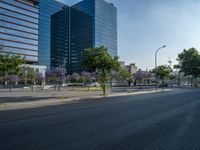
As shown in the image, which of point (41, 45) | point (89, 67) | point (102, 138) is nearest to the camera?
point (102, 138)

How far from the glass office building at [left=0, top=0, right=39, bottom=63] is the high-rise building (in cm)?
918

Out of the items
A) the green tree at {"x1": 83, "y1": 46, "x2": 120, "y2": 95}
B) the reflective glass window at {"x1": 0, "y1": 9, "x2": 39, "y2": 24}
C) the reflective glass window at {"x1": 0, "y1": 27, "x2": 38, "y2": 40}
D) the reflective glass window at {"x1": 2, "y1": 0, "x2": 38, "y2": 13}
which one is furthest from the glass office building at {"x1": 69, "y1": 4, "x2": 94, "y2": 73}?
the green tree at {"x1": 83, "y1": 46, "x2": 120, "y2": 95}

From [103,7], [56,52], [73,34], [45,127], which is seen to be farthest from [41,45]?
[45,127]

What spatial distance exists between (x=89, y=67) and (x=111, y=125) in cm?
2102

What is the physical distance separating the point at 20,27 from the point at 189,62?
80.2 meters

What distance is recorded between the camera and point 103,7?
12769cm

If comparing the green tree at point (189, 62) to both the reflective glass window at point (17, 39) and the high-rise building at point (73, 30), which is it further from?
the reflective glass window at point (17, 39)

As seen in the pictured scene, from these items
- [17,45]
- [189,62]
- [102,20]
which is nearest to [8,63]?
[189,62]

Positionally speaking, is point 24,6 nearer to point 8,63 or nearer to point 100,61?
point 100,61

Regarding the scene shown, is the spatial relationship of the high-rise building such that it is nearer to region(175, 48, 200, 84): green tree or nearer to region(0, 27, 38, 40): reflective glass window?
region(0, 27, 38, 40): reflective glass window

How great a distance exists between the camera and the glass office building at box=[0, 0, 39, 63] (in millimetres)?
97688

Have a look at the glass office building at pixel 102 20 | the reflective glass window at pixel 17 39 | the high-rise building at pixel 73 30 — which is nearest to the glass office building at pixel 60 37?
the high-rise building at pixel 73 30

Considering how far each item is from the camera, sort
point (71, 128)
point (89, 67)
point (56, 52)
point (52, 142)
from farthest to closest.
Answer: point (56, 52) < point (89, 67) < point (71, 128) < point (52, 142)

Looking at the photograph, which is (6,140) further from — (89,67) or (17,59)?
(89,67)
